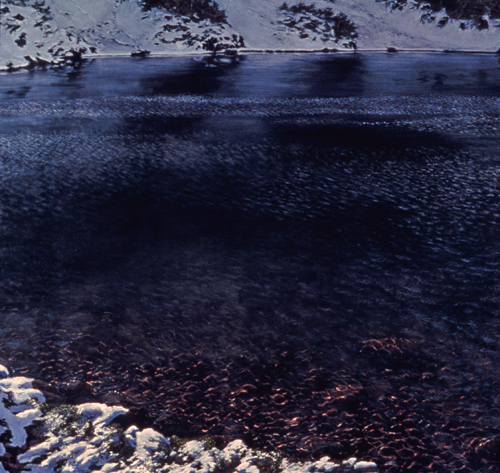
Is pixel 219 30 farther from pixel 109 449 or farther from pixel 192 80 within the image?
pixel 109 449

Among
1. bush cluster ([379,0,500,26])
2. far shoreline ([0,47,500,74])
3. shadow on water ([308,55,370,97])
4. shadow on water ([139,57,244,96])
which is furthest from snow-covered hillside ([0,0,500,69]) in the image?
shadow on water ([139,57,244,96])

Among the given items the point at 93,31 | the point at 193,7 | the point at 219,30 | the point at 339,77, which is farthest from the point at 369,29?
the point at 93,31

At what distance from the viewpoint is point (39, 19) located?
26.2 meters

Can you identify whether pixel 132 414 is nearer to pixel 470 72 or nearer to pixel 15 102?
pixel 15 102

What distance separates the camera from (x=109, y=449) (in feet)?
11.3

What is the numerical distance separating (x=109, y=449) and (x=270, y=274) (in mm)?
2684

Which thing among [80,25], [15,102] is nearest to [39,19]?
[80,25]

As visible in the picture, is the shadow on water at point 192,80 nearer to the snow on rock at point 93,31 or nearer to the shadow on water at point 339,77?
the shadow on water at point 339,77

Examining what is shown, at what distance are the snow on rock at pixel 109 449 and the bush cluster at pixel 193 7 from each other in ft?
92.4

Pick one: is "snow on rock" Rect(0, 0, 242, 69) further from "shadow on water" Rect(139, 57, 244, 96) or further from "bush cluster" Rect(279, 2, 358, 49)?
"shadow on water" Rect(139, 57, 244, 96)

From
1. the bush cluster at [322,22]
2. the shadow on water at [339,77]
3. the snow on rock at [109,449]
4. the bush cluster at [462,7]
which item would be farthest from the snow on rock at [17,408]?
the bush cluster at [462,7]

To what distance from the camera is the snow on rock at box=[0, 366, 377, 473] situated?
327 centimetres

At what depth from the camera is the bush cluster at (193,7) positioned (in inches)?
1118

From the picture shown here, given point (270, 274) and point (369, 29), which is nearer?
point (270, 274)
